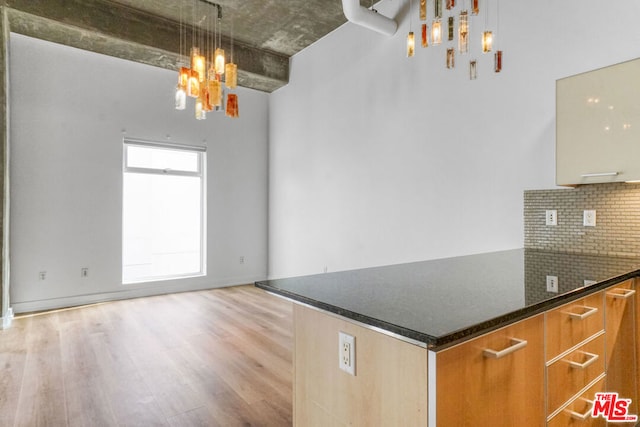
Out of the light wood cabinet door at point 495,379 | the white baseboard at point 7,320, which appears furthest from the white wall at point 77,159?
the light wood cabinet door at point 495,379

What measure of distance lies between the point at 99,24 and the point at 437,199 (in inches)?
174

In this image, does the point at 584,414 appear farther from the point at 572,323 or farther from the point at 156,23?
the point at 156,23

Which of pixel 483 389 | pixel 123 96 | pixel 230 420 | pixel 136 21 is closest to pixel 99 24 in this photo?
pixel 136 21

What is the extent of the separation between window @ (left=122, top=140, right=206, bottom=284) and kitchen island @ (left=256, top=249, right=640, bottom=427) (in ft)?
15.1

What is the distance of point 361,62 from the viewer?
4.41 metres

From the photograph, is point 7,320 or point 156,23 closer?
point 7,320

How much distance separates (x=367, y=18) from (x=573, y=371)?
3518mm

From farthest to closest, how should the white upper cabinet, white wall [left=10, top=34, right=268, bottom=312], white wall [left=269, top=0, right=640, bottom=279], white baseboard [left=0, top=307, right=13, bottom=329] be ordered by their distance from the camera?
white wall [left=10, top=34, right=268, bottom=312], white baseboard [left=0, top=307, right=13, bottom=329], white wall [left=269, top=0, right=640, bottom=279], the white upper cabinet

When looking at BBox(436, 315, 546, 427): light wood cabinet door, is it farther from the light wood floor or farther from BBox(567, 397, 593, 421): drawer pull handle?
the light wood floor

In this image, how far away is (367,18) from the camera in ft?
12.0

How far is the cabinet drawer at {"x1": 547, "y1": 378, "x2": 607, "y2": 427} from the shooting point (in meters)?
1.32

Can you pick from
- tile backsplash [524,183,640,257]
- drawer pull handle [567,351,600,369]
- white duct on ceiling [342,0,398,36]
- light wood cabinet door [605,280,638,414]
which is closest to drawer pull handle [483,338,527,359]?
drawer pull handle [567,351,600,369]

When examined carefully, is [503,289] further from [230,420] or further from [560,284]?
[230,420]

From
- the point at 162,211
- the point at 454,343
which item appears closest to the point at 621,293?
the point at 454,343
